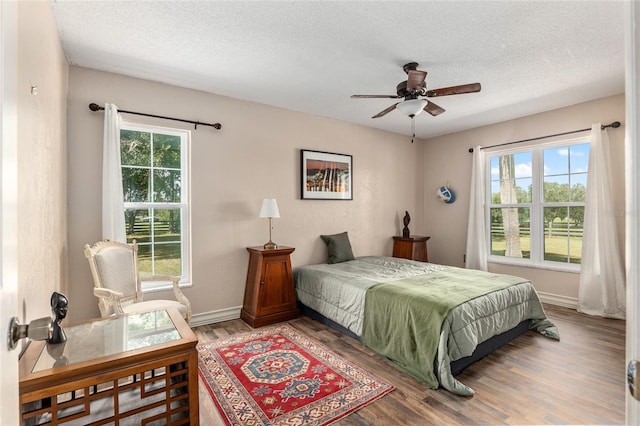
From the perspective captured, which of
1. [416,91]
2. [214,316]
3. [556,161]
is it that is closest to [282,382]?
[214,316]

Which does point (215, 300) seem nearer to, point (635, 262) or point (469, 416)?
point (469, 416)

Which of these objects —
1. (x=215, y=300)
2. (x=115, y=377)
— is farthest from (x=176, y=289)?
(x=115, y=377)

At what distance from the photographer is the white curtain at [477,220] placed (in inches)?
187

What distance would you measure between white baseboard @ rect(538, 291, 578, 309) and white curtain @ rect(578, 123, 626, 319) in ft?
0.56

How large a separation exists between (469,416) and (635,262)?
188cm

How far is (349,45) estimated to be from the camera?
8.28 feet

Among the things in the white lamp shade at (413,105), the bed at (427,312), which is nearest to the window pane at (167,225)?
the bed at (427,312)

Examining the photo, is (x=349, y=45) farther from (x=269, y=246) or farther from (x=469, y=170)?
(x=469, y=170)

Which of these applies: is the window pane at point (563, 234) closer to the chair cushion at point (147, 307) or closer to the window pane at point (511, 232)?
the window pane at point (511, 232)

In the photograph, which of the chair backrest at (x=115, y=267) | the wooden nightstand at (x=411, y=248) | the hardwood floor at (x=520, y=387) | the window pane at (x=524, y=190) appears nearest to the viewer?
the hardwood floor at (x=520, y=387)

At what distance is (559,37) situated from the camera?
Result: 2408 millimetres

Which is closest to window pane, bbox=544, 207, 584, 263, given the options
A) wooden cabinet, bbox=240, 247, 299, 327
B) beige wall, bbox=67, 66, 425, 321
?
beige wall, bbox=67, 66, 425, 321

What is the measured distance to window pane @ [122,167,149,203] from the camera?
316 centimetres

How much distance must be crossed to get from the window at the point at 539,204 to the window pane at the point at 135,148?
4.91 metres
